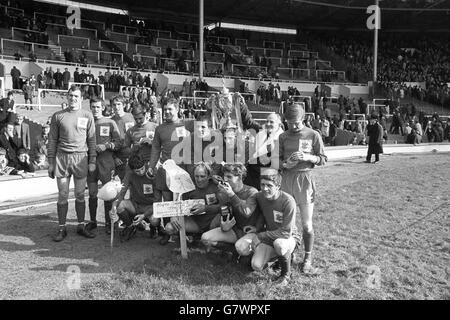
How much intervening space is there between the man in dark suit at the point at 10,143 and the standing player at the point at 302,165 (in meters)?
6.55

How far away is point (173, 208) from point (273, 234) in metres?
1.15

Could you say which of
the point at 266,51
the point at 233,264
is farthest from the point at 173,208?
the point at 266,51

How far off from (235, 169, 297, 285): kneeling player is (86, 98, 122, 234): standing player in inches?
90.7

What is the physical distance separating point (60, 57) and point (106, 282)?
1970cm

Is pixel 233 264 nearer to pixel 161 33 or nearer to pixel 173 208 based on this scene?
pixel 173 208

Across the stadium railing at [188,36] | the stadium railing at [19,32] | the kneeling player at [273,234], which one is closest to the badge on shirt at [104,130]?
the kneeling player at [273,234]

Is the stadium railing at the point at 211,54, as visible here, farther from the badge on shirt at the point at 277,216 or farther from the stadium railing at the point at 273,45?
the badge on shirt at the point at 277,216

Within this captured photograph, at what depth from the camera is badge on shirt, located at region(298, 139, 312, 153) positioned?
472cm

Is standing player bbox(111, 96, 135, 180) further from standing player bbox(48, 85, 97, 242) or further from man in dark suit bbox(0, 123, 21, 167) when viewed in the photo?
man in dark suit bbox(0, 123, 21, 167)

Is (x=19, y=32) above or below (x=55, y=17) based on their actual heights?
below

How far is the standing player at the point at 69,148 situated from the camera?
5434mm

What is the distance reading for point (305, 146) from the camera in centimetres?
472
